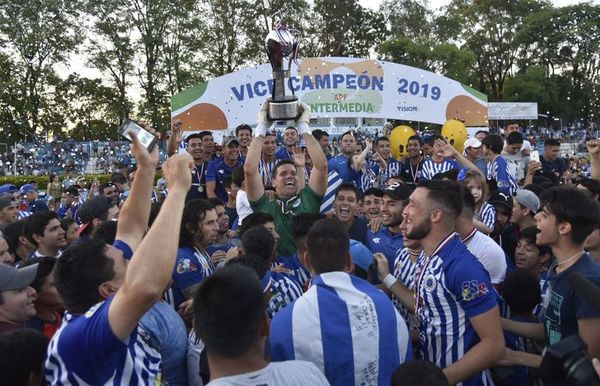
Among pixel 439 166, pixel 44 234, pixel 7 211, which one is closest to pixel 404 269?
pixel 44 234

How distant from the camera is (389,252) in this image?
4957 millimetres

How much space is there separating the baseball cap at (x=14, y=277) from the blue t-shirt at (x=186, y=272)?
0.96m

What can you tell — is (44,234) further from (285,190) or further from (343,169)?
(343,169)

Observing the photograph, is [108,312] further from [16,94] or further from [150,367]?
[16,94]

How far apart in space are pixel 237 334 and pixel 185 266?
2.09 meters

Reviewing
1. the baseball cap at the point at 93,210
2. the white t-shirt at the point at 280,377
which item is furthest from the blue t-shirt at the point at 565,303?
the baseball cap at the point at 93,210

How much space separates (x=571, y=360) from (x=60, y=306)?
118 inches

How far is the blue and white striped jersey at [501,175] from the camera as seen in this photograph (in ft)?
24.9

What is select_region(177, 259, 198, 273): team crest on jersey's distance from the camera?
3.87 metres

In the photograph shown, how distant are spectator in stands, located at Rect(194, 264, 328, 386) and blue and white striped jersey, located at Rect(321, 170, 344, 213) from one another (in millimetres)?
4578

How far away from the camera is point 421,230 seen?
3.29 meters

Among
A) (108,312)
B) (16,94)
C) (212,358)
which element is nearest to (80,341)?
(108,312)

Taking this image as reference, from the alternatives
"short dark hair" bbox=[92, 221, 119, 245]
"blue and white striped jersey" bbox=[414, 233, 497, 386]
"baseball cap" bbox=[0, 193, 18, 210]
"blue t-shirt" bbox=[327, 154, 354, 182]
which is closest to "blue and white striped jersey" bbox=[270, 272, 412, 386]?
"blue and white striped jersey" bbox=[414, 233, 497, 386]

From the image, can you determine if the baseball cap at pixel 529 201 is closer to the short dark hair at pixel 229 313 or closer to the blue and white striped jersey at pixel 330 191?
the blue and white striped jersey at pixel 330 191
